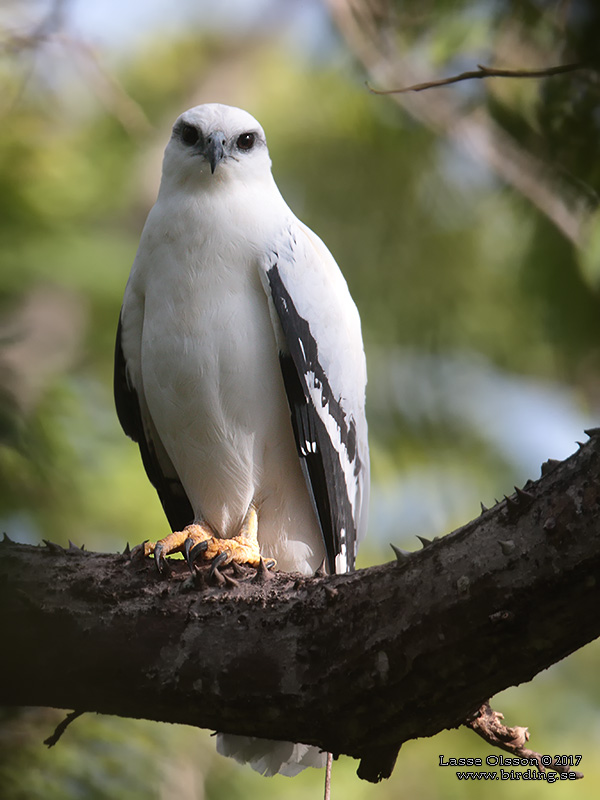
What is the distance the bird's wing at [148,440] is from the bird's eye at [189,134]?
3.77ft

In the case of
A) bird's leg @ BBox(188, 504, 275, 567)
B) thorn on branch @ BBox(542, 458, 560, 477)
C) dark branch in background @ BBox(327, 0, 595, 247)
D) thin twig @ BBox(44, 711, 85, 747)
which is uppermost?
dark branch in background @ BBox(327, 0, 595, 247)

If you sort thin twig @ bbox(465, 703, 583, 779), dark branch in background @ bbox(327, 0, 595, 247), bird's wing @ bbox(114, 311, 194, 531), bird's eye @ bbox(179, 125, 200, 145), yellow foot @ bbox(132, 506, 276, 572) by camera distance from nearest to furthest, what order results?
thin twig @ bbox(465, 703, 583, 779) < yellow foot @ bbox(132, 506, 276, 572) < bird's eye @ bbox(179, 125, 200, 145) < bird's wing @ bbox(114, 311, 194, 531) < dark branch in background @ bbox(327, 0, 595, 247)

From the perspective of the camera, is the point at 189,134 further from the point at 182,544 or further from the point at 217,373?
the point at 182,544

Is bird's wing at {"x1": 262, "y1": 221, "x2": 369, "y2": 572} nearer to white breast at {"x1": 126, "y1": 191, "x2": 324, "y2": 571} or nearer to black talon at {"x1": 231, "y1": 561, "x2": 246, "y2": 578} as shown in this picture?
white breast at {"x1": 126, "y1": 191, "x2": 324, "y2": 571}

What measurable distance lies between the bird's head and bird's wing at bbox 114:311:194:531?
99 cm

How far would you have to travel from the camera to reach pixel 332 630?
318 centimetres

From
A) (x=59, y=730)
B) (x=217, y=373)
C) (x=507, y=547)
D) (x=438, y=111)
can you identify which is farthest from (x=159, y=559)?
(x=438, y=111)

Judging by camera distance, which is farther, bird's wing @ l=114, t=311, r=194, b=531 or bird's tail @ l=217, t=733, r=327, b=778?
bird's wing @ l=114, t=311, r=194, b=531

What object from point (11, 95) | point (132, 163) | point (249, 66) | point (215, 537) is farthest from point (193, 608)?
point (249, 66)

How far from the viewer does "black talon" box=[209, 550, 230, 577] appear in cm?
372

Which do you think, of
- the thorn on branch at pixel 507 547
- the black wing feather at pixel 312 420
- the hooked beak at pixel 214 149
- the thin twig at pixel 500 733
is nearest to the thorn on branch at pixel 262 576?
the thin twig at pixel 500 733

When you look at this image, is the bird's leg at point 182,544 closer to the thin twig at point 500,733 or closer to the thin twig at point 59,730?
the thin twig at point 59,730

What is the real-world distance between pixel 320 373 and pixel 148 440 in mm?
1293

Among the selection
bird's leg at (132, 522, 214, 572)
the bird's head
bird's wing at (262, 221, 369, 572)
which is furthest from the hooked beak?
bird's leg at (132, 522, 214, 572)
